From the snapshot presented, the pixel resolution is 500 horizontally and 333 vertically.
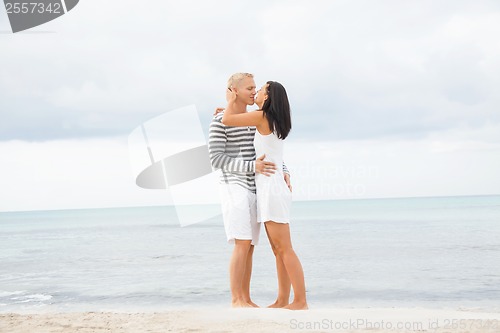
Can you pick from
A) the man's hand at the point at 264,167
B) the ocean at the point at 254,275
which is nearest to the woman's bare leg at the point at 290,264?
the man's hand at the point at 264,167

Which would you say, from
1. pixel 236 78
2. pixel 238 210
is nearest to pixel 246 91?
pixel 236 78

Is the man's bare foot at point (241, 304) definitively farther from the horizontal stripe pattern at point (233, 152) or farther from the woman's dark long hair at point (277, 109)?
the woman's dark long hair at point (277, 109)

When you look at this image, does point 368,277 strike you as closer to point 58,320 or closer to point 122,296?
point 122,296

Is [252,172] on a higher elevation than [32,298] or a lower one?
higher

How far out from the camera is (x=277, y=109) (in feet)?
16.2

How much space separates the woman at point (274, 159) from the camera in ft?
16.2

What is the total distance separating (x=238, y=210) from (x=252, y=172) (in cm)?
33

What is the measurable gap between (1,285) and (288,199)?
296 inches

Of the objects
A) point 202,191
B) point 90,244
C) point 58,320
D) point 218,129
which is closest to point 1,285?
point 202,191

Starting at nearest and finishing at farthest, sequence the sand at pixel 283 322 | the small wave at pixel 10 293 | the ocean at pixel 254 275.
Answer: the sand at pixel 283 322
the ocean at pixel 254 275
the small wave at pixel 10 293

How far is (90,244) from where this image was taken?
20312mm

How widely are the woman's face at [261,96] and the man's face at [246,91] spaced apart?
2.1 inches

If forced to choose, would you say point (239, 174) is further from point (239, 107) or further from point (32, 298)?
point (32, 298)

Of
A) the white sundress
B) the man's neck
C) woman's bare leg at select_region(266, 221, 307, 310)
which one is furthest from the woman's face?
woman's bare leg at select_region(266, 221, 307, 310)
